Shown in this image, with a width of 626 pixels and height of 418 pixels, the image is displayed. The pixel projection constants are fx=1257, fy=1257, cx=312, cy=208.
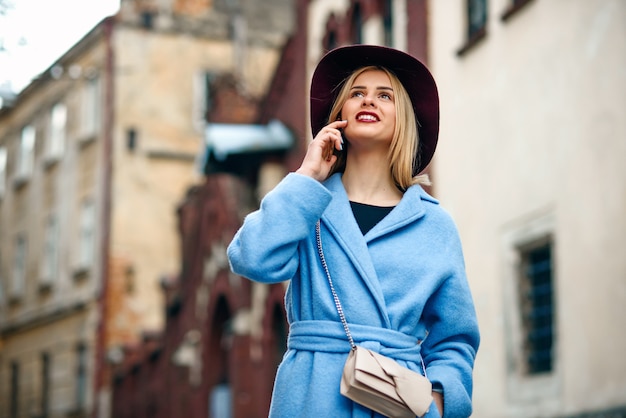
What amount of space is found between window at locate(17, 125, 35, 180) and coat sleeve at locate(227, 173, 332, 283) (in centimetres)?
3474

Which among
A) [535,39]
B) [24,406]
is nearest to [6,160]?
[24,406]

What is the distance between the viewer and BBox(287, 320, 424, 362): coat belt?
384 centimetres

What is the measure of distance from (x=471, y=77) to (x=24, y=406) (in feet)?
78.5

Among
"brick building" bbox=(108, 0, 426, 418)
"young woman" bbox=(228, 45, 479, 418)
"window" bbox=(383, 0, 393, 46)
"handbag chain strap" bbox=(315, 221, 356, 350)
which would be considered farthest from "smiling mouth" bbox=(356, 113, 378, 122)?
"brick building" bbox=(108, 0, 426, 418)

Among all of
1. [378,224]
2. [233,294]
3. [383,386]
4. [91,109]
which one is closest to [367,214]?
[378,224]

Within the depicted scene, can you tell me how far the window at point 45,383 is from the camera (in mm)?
34906

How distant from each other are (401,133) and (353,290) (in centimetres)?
59

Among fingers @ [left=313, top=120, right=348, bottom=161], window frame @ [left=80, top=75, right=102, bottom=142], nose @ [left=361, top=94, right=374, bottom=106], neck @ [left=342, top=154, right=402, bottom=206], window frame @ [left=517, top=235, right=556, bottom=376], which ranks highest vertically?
window frame @ [left=80, top=75, right=102, bottom=142]

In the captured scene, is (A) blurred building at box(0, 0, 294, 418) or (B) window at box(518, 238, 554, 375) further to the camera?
(A) blurred building at box(0, 0, 294, 418)

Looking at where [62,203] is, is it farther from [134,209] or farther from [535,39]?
[535,39]

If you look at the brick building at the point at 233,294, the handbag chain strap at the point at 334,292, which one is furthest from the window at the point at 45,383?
the handbag chain strap at the point at 334,292

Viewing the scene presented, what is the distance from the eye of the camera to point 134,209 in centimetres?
3159

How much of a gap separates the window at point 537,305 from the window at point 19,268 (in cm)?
2544

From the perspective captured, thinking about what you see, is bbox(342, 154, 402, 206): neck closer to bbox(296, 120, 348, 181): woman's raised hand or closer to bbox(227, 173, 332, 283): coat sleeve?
bbox(296, 120, 348, 181): woman's raised hand
